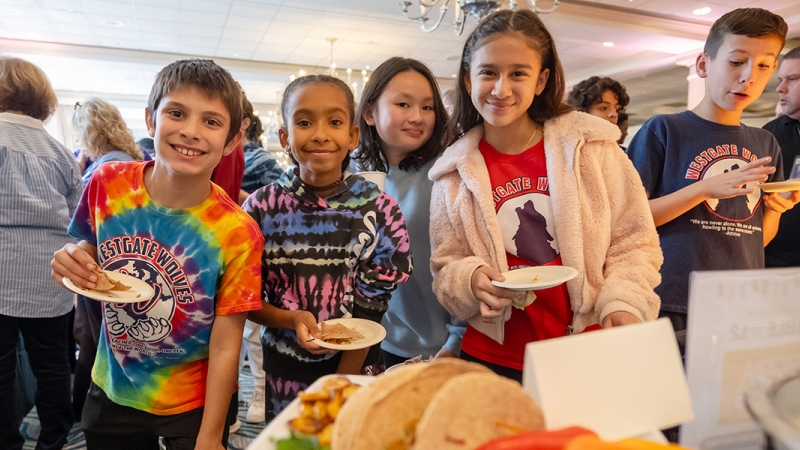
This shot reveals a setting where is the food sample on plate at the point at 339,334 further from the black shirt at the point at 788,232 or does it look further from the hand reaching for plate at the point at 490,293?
the black shirt at the point at 788,232

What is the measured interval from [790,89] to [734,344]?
2.55 meters

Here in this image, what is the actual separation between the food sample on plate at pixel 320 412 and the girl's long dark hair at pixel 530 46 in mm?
1067

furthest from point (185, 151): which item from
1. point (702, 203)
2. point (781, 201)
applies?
point (781, 201)

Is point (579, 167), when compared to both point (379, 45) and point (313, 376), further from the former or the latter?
point (379, 45)

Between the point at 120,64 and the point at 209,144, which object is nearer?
the point at 209,144

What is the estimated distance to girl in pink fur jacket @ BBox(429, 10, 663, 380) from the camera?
1.27 m

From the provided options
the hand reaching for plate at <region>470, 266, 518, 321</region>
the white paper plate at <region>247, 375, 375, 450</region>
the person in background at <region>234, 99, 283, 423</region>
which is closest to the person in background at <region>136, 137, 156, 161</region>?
the person in background at <region>234, 99, 283, 423</region>

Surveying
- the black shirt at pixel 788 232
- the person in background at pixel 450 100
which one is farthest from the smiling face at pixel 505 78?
the black shirt at pixel 788 232

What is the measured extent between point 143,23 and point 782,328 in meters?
8.90

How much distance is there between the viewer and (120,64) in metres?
9.99

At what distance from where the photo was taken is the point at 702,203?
1720mm

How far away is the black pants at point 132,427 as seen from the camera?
1245 millimetres

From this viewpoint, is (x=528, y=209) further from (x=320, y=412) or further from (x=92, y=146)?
(x=92, y=146)

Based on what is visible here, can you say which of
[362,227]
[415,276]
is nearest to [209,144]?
[362,227]
